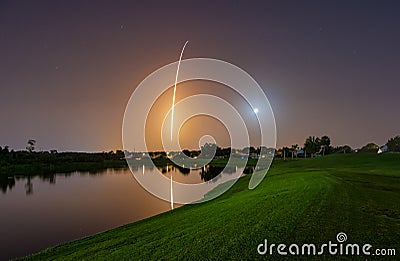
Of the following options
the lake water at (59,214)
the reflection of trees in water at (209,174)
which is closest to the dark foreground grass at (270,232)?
the lake water at (59,214)

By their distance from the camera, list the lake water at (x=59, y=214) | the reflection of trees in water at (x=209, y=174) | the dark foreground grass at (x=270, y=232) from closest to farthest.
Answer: the dark foreground grass at (x=270, y=232) < the lake water at (x=59, y=214) < the reflection of trees in water at (x=209, y=174)

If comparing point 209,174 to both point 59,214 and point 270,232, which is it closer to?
point 59,214

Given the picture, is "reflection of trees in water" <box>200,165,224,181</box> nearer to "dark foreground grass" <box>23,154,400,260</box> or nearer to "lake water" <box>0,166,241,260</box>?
"lake water" <box>0,166,241,260</box>

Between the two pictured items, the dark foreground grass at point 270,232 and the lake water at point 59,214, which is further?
the lake water at point 59,214

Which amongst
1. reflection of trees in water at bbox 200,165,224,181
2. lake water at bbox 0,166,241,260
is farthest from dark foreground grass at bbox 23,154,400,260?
reflection of trees in water at bbox 200,165,224,181

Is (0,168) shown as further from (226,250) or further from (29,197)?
(226,250)

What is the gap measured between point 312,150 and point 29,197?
A: 3996 inches

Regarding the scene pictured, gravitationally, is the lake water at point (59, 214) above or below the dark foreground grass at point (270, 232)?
below

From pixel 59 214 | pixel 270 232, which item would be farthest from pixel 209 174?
pixel 270 232

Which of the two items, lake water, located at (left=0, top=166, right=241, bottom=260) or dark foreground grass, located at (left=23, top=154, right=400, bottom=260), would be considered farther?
lake water, located at (left=0, top=166, right=241, bottom=260)

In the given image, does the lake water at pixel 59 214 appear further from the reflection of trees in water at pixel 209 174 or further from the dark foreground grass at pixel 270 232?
the reflection of trees in water at pixel 209 174

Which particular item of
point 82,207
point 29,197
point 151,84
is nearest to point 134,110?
point 151,84

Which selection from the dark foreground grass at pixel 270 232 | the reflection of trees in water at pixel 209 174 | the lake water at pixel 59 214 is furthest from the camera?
the reflection of trees in water at pixel 209 174

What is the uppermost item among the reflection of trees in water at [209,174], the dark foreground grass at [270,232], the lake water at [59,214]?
the dark foreground grass at [270,232]
